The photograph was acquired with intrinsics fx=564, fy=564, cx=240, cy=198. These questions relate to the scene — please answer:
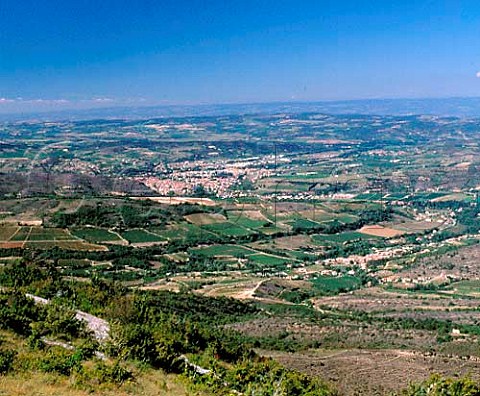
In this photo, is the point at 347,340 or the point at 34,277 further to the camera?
the point at 347,340

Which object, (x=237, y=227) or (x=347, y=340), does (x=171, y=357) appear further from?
(x=237, y=227)

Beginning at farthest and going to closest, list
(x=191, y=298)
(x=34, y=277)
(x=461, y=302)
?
(x=461, y=302) < (x=191, y=298) < (x=34, y=277)

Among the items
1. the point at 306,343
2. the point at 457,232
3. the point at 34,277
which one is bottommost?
the point at 457,232

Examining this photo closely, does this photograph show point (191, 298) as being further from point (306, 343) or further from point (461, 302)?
point (461, 302)

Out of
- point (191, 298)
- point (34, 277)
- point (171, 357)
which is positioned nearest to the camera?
point (171, 357)

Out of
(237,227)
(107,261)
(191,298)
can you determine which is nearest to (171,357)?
(191,298)

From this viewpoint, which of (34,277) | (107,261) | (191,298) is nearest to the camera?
(34,277)

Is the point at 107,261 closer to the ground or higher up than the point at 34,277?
closer to the ground

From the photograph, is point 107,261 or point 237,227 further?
point 237,227

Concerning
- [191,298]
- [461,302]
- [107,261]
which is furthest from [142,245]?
[461,302]
